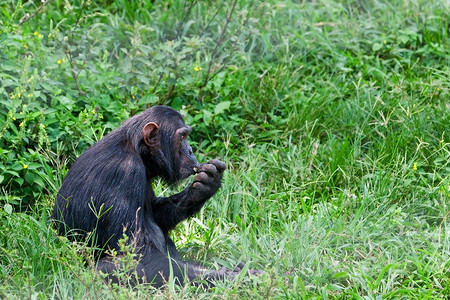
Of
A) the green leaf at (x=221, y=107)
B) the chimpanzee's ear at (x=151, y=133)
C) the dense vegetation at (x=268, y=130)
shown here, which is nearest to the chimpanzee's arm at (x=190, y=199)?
the dense vegetation at (x=268, y=130)

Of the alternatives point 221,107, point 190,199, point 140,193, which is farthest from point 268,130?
point 140,193

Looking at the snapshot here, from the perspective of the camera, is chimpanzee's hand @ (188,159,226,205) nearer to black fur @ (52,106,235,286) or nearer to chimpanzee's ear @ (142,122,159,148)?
black fur @ (52,106,235,286)

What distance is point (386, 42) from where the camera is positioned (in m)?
7.98

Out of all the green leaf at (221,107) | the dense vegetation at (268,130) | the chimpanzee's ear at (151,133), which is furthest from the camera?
the green leaf at (221,107)

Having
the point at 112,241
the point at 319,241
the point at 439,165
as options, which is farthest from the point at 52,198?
the point at 439,165

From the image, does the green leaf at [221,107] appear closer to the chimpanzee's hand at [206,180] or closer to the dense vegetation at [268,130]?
the dense vegetation at [268,130]

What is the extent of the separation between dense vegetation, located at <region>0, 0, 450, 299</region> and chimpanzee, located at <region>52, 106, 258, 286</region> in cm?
21

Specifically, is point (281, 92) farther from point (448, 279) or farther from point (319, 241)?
point (448, 279)

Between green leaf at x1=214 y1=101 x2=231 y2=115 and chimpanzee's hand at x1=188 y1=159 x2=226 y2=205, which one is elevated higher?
chimpanzee's hand at x1=188 y1=159 x2=226 y2=205

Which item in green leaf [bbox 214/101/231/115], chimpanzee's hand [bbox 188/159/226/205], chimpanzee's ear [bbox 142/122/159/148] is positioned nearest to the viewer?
chimpanzee's ear [bbox 142/122/159/148]

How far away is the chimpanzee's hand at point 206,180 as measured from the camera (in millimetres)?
5121

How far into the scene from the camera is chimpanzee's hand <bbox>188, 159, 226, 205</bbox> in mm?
5121

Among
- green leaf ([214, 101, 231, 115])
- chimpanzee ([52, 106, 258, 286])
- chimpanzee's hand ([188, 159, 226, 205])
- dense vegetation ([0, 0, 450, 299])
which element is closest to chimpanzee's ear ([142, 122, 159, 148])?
chimpanzee ([52, 106, 258, 286])

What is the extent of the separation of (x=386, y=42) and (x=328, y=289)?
4.28m
